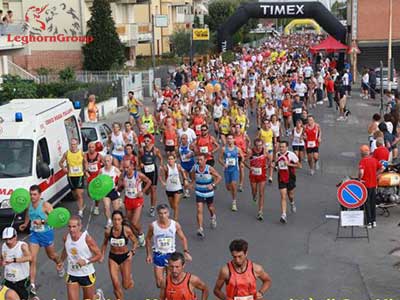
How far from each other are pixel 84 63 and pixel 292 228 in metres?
→ 30.9

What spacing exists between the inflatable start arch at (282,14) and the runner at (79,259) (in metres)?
29.1

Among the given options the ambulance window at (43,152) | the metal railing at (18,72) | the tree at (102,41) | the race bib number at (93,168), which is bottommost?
the race bib number at (93,168)

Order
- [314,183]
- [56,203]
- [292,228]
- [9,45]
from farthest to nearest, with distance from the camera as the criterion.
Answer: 1. [9,45]
2. [314,183]
3. [56,203]
4. [292,228]

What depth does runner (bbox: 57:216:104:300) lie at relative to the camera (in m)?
8.79

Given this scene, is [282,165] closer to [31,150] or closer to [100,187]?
[100,187]

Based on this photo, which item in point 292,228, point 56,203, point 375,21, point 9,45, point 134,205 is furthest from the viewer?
point 375,21

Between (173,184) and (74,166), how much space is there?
240 cm

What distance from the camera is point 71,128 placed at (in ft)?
51.8

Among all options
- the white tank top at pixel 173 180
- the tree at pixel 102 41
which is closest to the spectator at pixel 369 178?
the white tank top at pixel 173 180

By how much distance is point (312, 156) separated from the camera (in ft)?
58.3

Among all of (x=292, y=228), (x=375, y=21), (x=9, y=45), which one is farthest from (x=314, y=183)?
(x=375, y=21)

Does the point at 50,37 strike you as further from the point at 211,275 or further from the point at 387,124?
Result: the point at 211,275

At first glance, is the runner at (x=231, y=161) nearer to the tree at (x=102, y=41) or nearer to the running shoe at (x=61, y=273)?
the running shoe at (x=61, y=273)

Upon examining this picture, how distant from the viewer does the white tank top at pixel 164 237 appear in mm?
9273
